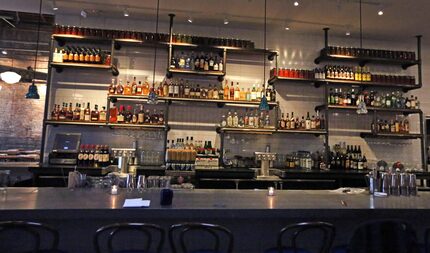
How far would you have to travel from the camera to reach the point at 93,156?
453 cm

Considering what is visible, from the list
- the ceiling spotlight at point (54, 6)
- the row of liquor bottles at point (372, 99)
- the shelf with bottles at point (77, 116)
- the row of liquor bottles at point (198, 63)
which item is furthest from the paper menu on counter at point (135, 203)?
the row of liquor bottles at point (372, 99)

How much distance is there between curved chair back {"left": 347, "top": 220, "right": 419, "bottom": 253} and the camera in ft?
5.76

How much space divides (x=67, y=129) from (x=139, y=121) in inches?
48.9

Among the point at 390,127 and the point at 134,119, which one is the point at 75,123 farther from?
the point at 390,127

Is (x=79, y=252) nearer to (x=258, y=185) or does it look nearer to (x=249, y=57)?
(x=258, y=185)

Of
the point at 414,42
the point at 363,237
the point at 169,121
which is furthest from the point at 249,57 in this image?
the point at 363,237

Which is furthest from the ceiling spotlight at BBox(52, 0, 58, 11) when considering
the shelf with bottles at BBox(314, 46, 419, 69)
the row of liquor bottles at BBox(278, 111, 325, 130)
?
the shelf with bottles at BBox(314, 46, 419, 69)

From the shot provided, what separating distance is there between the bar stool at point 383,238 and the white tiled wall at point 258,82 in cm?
356

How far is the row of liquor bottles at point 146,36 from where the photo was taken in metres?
4.75

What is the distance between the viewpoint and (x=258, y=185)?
175 inches

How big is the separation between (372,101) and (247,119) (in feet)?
7.44

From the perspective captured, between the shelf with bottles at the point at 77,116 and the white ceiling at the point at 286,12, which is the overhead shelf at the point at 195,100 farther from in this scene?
the white ceiling at the point at 286,12

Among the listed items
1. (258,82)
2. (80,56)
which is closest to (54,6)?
(80,56)

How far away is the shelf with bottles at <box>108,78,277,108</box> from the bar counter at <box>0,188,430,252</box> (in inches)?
96.7
